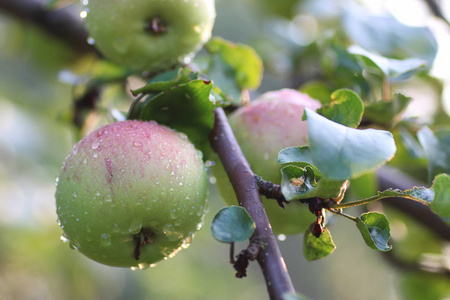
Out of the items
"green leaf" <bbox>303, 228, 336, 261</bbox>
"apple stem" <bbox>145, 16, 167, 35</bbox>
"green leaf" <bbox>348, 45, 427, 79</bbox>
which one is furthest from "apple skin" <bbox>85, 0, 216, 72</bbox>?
"green leaf" <bbox>303, 228, 336, 261</bbox>

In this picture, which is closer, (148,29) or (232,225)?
(232,225)

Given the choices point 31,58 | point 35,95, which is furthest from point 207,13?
point 35,95

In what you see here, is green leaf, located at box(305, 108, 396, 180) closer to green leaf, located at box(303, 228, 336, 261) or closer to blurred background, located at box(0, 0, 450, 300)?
green leaf, located at box(303, 228, 336, 261)

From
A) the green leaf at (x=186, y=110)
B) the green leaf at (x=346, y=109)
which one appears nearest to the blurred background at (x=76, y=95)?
the green leaf at (x=186, y=110)

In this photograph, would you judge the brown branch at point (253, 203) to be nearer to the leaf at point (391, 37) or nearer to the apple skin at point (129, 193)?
the apple skin at point (129, 193)

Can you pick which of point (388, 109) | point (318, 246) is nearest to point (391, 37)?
point (388, 109)

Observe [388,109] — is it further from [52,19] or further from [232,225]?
[52,19]

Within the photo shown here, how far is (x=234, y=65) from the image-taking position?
84 cm

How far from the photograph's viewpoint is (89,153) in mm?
556

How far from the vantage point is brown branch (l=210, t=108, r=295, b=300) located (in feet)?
1.40

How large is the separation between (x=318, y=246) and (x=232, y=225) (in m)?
0.17

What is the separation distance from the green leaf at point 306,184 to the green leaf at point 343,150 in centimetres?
5

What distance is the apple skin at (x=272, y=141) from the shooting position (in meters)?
0.66

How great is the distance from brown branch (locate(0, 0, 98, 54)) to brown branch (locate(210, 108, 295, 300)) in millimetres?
596
